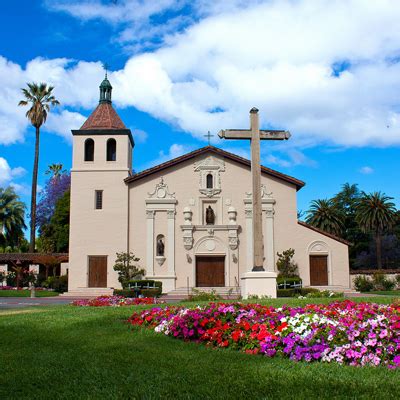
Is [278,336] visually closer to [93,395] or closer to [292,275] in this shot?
[93,395]

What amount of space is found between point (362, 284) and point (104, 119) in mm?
21202

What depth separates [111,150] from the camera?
3419cm

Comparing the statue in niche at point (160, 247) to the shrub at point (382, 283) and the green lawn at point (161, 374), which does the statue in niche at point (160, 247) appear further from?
the green lawn at point (161, 374)

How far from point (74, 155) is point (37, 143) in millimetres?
18804

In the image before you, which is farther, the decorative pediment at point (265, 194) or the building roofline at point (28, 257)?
the building roofline at point (28, 257)

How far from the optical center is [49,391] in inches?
195

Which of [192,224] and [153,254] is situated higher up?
[192,224]

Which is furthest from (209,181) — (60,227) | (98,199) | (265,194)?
(60,227)

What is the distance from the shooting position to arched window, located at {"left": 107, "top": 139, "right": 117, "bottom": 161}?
33812 millimetres

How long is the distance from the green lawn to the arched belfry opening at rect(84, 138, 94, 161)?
26650 millimetres

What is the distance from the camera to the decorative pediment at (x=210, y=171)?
33219 mm

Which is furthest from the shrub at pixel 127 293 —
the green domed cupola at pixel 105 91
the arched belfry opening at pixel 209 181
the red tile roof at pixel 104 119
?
the green domed cupola at pixel 105 91

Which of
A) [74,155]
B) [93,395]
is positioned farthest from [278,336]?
[74,155]

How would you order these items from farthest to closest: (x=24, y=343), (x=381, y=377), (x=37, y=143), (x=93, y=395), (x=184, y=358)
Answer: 1. (x=37, y=143)
2. (x=24, y=343)
3. (x=184, y=358)
4. (x=381, y=377)
5. (x=93, y=395)
